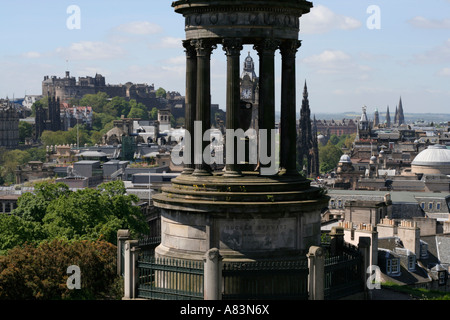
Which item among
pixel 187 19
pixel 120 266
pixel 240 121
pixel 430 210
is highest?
pixel 187 19

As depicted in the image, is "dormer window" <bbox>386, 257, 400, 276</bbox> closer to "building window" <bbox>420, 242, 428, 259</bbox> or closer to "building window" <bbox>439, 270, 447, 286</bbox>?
"building window" <bbox>439, 270, 447, 286</bbox>

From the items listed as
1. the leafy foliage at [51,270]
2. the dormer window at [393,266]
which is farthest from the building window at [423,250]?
the leafy foliage at [51,270]

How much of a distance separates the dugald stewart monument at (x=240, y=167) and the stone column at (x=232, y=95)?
32mm

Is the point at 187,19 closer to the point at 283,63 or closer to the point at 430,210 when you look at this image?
the point at 283,63

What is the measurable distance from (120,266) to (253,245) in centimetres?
572

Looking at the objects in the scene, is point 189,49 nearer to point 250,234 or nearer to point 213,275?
point 250,234

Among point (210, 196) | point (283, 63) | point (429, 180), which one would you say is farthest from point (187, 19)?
point (429, 180)

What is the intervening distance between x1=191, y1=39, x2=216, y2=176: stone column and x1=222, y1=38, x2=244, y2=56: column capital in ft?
2.10

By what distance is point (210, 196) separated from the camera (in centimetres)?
3347

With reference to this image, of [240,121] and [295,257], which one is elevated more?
[240,121]

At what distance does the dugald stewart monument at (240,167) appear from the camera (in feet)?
109

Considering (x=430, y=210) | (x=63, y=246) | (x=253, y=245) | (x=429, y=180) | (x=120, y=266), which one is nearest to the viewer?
(x=253, y=245)

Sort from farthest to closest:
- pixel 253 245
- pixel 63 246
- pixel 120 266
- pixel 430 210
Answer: pixel 430 210, pixel 63 246, pixel 120 266, pixel 253 245

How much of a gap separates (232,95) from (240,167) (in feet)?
7.89
